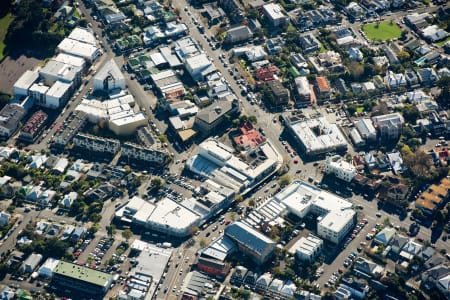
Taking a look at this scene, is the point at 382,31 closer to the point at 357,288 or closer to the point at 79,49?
the point at 79,49

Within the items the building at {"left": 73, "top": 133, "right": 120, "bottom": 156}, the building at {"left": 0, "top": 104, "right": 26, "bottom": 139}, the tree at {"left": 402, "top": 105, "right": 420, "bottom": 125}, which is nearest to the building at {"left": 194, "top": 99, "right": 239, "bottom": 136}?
the building at {"left": 73, "top": 133, "right": 120, "bottom": 156}

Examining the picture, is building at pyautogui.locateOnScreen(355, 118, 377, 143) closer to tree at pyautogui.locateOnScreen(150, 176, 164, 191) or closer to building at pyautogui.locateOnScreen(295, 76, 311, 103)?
building at pyautogui.locateOnScreen(295, 76, 311, 103)

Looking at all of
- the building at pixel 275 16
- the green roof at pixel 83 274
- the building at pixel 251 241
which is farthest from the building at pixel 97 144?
the building at pixel 275 16

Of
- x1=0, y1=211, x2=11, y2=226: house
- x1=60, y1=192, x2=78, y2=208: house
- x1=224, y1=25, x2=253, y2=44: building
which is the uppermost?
x1=224, y1=25, x2=253, y2=44: building

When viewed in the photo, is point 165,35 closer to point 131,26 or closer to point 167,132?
point 131,26

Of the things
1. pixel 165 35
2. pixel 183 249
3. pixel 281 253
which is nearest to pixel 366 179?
pixel 281 253
